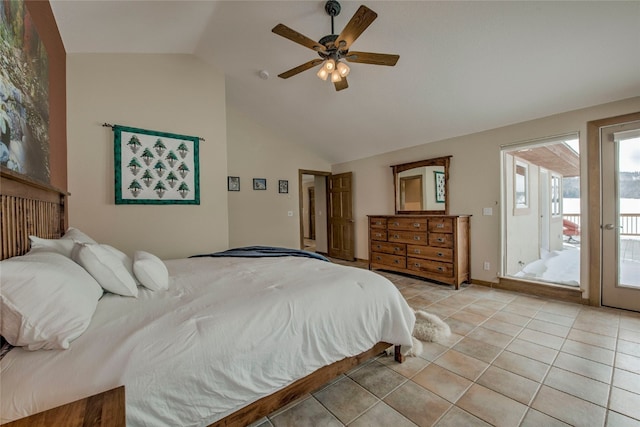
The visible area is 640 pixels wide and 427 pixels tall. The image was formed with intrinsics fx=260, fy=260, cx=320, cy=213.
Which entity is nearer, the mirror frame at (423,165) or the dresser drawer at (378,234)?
the mirror frame at (423,165)

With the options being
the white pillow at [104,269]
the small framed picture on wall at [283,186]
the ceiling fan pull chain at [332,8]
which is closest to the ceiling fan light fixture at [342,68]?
the ceiling fan pull chain at [332,8]

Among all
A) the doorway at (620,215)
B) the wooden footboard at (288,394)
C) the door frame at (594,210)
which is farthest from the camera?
the door frame at (594,210)

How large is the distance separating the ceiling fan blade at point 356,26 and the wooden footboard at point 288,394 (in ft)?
7.52

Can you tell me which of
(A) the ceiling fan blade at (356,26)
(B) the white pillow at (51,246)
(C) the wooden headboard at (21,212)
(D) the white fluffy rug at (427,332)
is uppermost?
(A) the ceiling fan blade at (356,26)

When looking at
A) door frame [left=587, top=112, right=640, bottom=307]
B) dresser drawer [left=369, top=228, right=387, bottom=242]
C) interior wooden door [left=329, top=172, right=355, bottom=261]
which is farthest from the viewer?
interior wooden door [left=329, top=172, right=355, bottom=261]

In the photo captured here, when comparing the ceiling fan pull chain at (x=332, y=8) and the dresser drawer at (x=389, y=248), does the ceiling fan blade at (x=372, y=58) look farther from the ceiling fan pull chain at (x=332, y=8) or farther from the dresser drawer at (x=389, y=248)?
the dresser drawer at (x=389, y=248)

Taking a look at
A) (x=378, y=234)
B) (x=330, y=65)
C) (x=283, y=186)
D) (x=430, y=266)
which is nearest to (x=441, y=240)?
(x=430, y=266)

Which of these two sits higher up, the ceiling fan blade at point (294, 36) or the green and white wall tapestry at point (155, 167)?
the ceiling fan blade at point (294, 36)

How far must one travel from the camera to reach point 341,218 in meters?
6.01

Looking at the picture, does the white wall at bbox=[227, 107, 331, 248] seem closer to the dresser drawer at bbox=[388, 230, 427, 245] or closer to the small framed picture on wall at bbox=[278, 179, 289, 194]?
the small framed picture on wall at bbox=[278, 179, 289, 194]

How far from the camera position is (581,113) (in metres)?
2.99

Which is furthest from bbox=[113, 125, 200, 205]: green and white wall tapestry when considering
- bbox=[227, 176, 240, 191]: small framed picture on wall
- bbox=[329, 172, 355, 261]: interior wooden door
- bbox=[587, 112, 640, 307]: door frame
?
bbox=[587, 112, 640, 307]: door frame

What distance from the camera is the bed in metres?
0.89

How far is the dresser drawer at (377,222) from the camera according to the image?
458 cm
